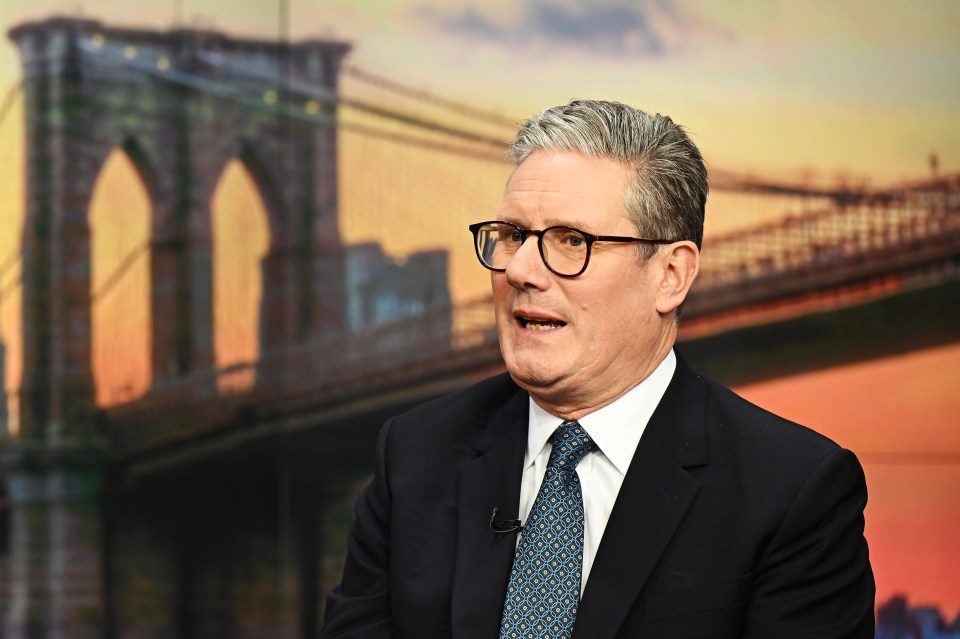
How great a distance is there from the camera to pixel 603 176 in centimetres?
183

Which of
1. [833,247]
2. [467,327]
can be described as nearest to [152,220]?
[467,327]

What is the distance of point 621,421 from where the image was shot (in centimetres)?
192

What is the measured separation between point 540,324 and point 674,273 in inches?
8.4

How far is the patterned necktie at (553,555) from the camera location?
1834 mm

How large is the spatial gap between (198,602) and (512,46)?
6.77 ft

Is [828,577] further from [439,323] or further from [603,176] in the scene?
[439,323]

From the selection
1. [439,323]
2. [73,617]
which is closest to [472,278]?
[439,323]

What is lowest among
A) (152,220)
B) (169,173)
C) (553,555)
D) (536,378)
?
(553,555)

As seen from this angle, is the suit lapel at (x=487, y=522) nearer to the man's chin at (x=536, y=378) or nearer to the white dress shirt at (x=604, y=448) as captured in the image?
the white dress shirt at (x=604, y=448)

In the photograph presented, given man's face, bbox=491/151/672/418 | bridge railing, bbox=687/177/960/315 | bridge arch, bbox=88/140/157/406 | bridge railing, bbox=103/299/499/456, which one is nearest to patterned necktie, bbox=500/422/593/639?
man's face, bbox=491/151/672/418

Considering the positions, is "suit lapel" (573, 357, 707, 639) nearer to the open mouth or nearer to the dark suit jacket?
the dark suit jacket

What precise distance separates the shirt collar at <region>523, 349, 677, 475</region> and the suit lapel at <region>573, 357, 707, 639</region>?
0.02 m

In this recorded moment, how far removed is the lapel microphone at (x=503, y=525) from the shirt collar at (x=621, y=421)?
10 cm

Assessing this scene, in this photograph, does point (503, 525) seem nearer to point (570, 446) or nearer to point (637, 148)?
point (570, 446)
